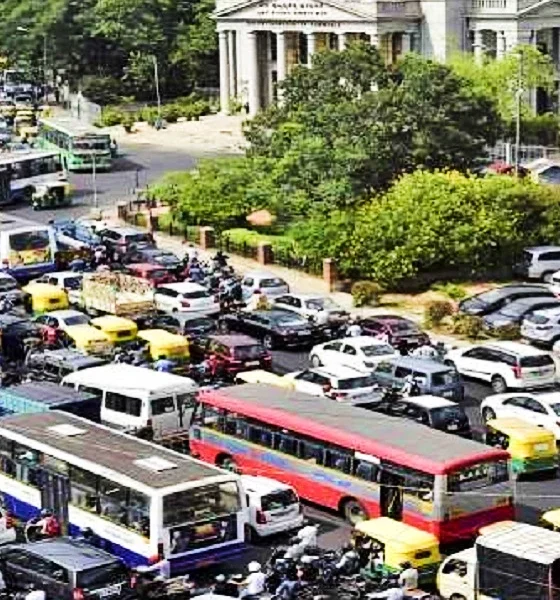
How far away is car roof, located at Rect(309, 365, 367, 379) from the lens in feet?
133

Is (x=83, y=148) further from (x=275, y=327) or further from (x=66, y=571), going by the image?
(x=66, y=571)

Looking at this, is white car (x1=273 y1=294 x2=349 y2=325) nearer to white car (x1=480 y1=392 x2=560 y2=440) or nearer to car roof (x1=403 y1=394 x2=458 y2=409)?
white car (x1=480 y1=392 x2=560 y2=440)

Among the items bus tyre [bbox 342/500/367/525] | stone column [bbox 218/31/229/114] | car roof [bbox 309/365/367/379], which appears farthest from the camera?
stone column [bbox 218/31/229/114]

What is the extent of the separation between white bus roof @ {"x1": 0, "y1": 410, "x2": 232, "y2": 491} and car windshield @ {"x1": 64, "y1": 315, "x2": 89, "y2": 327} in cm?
1327

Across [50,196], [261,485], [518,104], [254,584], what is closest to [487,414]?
[261,485]

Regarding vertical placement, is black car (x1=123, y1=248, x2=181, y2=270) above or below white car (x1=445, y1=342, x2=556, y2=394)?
above

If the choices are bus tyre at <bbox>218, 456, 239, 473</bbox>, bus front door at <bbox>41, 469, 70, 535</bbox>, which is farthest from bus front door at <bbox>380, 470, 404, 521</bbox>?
bus front door at <bbox>41, 469, 70, 535</bbox>

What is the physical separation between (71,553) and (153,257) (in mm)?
31049

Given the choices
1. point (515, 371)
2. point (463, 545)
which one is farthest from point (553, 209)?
point (463, 545)

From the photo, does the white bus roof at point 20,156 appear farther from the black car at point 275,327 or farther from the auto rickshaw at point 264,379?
the auto rickshaw at point 264,379

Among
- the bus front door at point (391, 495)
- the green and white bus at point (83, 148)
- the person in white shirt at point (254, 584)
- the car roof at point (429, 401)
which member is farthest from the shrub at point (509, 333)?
the green and white bus at point (83, 148)

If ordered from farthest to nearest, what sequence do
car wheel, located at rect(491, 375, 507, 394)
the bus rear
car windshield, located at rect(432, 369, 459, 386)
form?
car wheel, located at rect(491, 375, 507, 394) → car windshield, located at rect(432, 369, 459, 386) → the bus rear

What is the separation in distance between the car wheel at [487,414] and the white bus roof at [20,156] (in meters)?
42.7

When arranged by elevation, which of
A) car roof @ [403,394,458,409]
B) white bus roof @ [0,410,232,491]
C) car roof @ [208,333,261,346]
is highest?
white bus roof @ [0,410,232,491]
